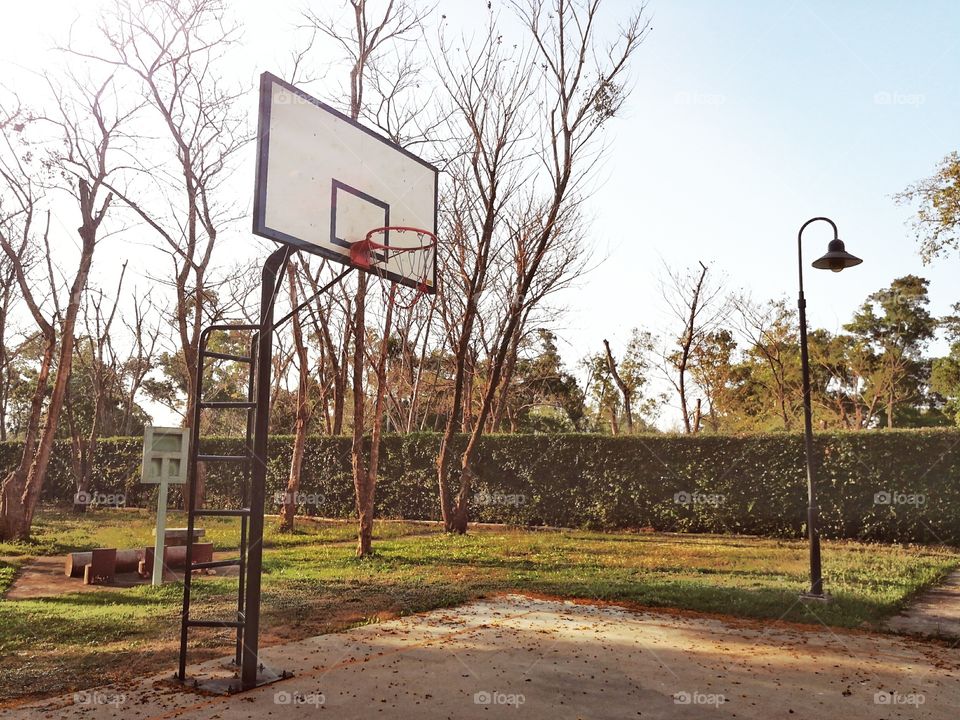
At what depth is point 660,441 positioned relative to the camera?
18156 millimetres

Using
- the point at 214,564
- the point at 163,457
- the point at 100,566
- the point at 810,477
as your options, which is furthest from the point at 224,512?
the point at 810,477

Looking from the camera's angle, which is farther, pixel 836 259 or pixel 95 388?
pixel 95 388

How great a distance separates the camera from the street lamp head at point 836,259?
906 cm

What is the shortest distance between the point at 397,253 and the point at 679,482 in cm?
1222

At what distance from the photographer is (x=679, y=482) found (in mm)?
17688

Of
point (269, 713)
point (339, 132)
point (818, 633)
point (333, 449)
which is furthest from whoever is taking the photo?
point (333, 449)

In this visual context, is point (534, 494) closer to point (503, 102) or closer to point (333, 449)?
point (333, 449)

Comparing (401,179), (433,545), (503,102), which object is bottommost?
(433,545)

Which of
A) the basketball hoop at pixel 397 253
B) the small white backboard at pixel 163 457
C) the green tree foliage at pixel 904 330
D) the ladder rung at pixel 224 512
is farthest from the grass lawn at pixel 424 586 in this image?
the green tree foliage at pixel 904 330

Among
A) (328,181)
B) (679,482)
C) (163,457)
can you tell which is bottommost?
(679,482)

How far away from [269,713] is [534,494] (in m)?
14.8

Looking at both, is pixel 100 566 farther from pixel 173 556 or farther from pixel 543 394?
pixel 543 394

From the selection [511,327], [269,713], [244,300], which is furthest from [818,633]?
[244,300]

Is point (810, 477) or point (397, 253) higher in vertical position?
point (397, 253)
